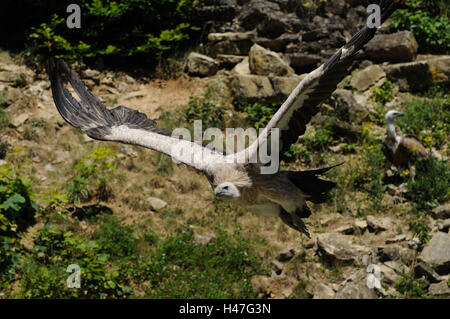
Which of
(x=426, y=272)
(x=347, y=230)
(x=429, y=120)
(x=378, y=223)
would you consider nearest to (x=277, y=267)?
(x=347, y=230)

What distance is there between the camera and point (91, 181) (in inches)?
264

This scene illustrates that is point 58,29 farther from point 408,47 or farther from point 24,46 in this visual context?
point 408,47

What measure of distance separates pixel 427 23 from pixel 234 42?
11.7 feet

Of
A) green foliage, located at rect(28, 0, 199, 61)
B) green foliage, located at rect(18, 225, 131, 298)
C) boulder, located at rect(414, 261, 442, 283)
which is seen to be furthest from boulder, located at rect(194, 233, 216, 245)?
green foliage, located at rect(28, 0, 199, 61)

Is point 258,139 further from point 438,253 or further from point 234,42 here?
point 234,42

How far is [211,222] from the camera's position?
6344mm

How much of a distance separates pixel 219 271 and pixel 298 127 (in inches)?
107

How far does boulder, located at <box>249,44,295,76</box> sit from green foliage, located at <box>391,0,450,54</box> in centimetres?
240

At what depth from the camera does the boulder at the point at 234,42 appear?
8938 millimetres

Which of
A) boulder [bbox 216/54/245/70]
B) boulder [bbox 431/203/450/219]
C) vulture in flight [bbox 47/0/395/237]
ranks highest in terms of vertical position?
boulder [bbox 216/54/245/70]

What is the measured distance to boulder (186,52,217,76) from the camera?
873 centimetres

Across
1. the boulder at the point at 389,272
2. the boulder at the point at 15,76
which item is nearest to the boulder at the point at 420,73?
the boulder at the point at 389,272

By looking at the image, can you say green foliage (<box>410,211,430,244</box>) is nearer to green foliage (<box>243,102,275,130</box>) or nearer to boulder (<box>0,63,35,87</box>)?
green foliage (<box>243,102,275,130</box>)

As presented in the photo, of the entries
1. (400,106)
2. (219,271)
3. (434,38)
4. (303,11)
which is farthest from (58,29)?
(434,38)
